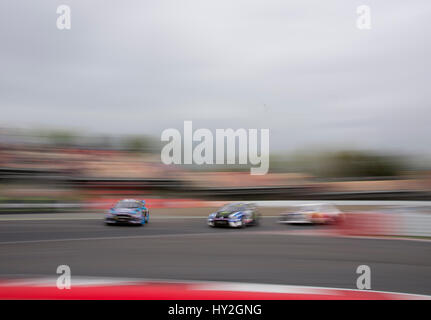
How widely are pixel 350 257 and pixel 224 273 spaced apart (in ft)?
9.15

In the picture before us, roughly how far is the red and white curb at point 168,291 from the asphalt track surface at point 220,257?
9.4 inches

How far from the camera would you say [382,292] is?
480 centimetres

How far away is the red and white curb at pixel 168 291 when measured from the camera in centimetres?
450

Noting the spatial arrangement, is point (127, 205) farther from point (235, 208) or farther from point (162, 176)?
point (162, 176)

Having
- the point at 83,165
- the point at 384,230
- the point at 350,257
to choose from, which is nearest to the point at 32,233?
the point at 350,257

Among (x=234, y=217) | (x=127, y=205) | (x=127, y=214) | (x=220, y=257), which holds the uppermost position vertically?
(x=127, y=205)

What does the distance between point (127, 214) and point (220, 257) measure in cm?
548

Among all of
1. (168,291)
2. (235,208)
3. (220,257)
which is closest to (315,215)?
(235,208)

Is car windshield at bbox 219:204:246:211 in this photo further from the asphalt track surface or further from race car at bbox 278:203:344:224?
race car at bbox 278:203:344:224

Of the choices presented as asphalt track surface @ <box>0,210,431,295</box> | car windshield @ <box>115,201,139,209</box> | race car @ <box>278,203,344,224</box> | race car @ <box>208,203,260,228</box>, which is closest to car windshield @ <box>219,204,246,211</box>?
race car @ <box>208,203,260,228</box>

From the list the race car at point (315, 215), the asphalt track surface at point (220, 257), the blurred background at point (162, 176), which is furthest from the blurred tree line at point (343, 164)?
the asphalt track surface at point (220, 257)

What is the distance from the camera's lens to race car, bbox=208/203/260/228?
11.2 m

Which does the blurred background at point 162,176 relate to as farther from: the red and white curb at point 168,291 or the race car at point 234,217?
the red and white curb at point 168,291

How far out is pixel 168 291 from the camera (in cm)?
468
